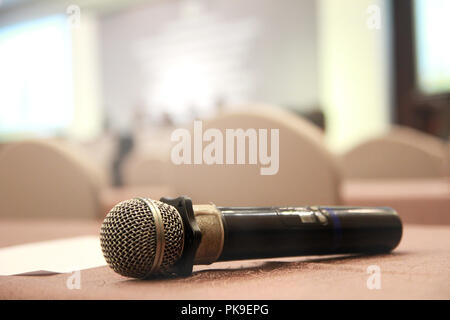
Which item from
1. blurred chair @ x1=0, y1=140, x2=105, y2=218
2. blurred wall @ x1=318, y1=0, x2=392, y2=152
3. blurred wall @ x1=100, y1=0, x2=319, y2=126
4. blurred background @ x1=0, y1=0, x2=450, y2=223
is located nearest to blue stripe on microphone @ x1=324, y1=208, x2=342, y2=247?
blurred background @ x1=0, y1=0, x2=450, y2=223

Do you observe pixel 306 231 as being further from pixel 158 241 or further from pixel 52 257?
pixel 52 257

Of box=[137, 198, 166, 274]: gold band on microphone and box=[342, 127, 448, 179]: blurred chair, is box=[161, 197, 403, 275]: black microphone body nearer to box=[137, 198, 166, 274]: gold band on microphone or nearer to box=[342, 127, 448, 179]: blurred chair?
box=[137, 198, 166, 274]: gold band on microphone

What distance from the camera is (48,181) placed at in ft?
4.37

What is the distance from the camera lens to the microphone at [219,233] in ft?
1.21

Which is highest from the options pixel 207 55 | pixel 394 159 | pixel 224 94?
pixel 207 55

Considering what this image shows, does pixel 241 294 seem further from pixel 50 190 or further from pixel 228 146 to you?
pixel 50 190

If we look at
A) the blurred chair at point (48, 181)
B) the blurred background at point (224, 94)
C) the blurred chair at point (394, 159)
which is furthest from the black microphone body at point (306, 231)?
the blurred chair at point (394, 159)

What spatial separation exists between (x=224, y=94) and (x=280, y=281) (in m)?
5.42

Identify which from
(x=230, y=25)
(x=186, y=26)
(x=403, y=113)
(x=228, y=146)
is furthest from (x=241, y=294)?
(x=186, y=26)

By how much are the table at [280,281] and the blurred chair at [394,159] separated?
156 centimetres

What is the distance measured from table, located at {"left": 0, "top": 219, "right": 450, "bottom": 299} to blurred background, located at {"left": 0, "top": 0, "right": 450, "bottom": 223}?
0.12 metres

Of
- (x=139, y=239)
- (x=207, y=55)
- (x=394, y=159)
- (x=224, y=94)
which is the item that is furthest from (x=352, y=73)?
(x=139, y=239)

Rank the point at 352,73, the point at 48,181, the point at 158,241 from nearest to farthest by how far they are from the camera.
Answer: the point at 158,241, the point at 48,181, the point at 352,73

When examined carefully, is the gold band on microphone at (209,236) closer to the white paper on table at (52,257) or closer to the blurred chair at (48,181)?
the white paper on table at (52,257)
